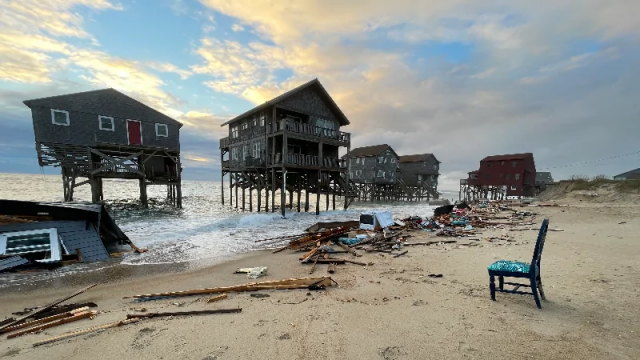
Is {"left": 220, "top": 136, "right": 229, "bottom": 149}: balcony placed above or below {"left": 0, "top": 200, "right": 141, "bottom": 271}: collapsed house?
above

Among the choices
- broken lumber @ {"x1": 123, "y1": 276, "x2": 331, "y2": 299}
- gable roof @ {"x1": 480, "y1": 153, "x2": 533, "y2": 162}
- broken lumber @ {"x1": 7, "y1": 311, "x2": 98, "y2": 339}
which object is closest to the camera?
broken lumber @ {"x1": 7, "y1": 311, "x2": 98, "y2": 339}

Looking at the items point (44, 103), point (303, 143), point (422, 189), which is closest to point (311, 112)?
point (303, 143)

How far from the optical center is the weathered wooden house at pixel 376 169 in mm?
52781

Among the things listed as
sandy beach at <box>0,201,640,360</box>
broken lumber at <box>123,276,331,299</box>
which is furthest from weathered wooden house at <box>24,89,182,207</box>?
broken lumber at <box>123,276,331,299</box>

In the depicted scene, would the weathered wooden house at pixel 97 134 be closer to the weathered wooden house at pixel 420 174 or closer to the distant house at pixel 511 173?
the weathered wooden house at pixel 420 174

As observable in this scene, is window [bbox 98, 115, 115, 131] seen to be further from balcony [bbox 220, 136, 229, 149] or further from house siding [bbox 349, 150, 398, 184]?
house siding [bbox 349, 150, 398, 184]

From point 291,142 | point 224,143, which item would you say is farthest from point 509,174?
point 224,143

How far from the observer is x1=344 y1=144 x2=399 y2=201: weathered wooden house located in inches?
2078

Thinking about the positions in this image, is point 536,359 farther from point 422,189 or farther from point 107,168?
point 422,189

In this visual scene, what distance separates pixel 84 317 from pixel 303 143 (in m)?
23.7

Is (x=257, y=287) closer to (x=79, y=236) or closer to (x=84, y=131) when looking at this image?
(x=79, y=236)

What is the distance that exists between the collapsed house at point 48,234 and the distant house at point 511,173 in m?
60.0

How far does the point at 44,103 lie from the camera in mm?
21422

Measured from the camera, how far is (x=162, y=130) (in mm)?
27375
